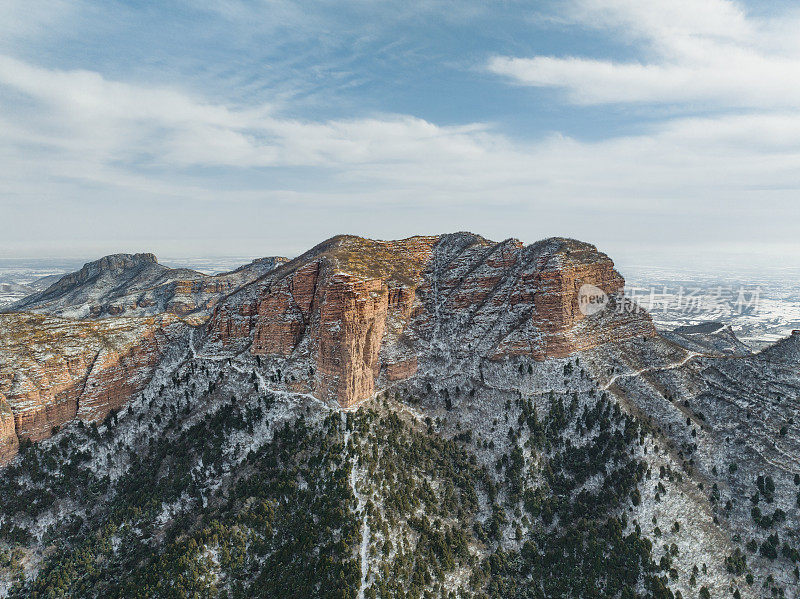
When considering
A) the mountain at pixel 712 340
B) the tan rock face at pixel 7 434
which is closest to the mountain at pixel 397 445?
the tan rock face at pixel 7 434

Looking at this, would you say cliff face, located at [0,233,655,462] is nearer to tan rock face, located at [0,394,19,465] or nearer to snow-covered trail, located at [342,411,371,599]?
tan rock face, located at [0,394,19,465]

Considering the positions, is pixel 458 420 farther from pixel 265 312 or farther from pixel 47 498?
pixel 47 498

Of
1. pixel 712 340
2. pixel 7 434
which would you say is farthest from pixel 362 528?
pixel 712 340

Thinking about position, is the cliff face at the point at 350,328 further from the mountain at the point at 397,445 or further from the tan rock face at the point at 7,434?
the mountain at the point at 397,445

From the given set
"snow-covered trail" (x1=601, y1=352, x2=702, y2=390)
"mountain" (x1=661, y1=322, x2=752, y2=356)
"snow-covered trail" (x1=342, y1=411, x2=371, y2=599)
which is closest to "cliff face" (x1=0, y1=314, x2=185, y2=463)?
"snow-covered trail" (x1=342, y1=411, x2=371, y2=599)

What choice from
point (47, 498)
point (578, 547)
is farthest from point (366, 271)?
point (47, 498)
